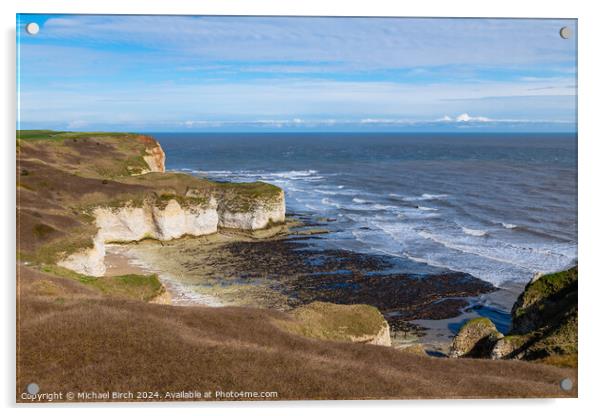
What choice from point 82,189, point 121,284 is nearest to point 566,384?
point 121,284

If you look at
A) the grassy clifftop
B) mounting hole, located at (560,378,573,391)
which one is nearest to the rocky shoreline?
the grassy clifftop

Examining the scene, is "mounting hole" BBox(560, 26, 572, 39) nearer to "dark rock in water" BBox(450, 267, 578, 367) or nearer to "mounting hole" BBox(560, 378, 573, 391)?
"dark rock in water" BBox(450, 267, 578, 367)

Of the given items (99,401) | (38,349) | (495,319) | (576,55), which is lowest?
(495,319)

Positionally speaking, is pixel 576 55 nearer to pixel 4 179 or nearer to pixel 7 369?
pixel 4 179

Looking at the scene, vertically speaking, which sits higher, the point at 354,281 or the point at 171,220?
the point at 171,220

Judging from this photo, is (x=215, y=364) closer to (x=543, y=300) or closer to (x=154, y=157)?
(x=543, y=300)


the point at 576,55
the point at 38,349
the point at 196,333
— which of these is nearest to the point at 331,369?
the point at 196,333

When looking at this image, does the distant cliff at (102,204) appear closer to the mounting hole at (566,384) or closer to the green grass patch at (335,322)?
the green grass patch at (335,322)
